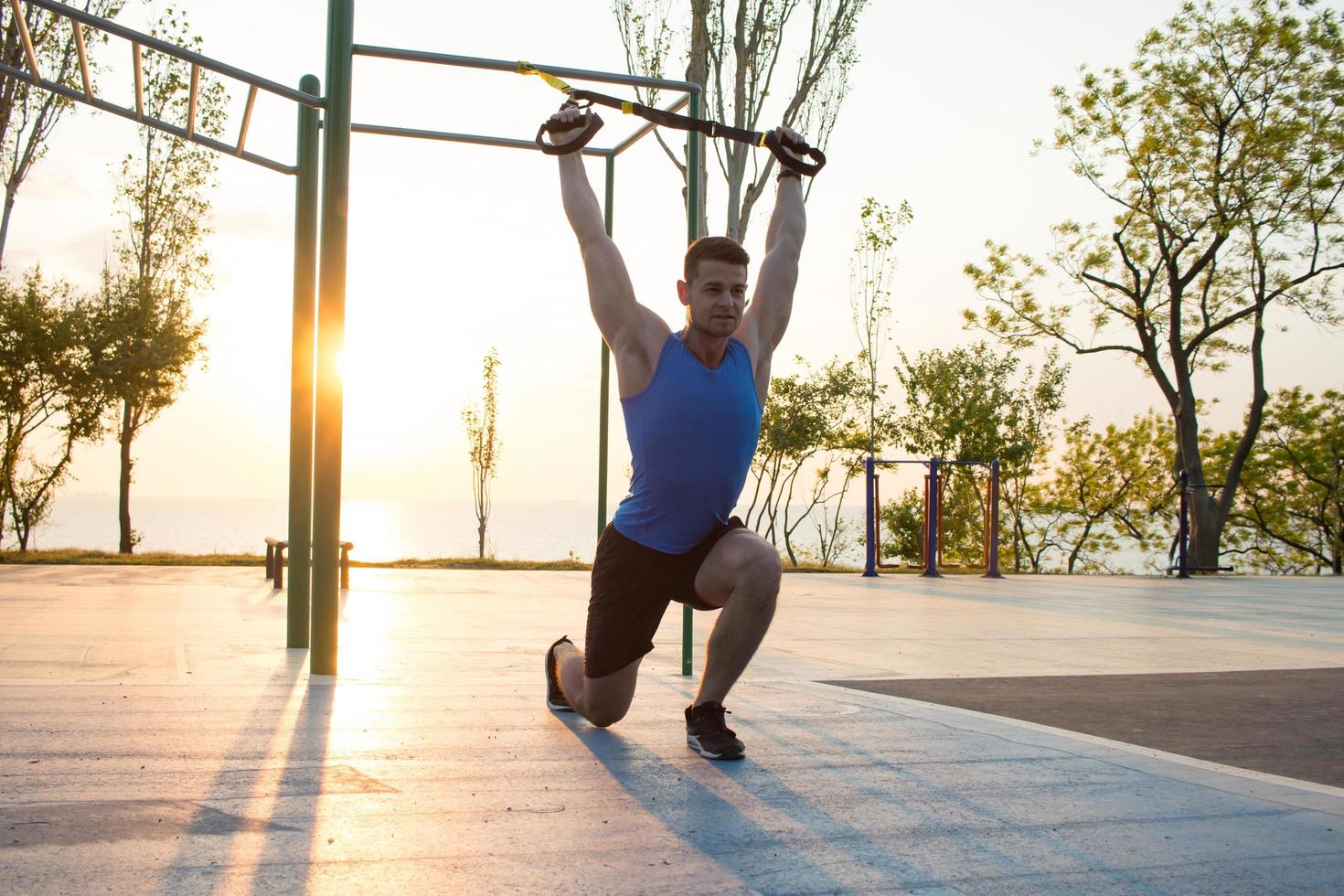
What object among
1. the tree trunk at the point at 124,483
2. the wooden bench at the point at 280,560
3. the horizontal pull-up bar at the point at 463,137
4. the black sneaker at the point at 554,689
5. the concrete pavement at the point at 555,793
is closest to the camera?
the concrete pavement at the point at 555,793

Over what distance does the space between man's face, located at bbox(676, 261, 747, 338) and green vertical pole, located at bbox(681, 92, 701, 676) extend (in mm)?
1208

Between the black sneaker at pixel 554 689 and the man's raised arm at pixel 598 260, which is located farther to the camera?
the black sneaker at pixel 554 689

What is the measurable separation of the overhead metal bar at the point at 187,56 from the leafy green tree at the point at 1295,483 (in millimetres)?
29784

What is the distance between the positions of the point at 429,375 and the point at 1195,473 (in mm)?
17900

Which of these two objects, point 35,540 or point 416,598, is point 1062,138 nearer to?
point 416,598

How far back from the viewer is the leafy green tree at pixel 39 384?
16.2 meters

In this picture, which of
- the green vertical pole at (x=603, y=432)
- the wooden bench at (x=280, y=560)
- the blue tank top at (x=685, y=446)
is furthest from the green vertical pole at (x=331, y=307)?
the wooden bench at (x=280, y=560)

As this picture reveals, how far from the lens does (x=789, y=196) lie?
346 cm

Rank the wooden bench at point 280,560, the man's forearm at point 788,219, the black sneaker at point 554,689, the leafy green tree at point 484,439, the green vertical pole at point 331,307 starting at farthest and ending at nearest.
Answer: the leafy green tree at point 484,439
the wooden bench at point 280,560
the green vertical pole at point 331,307
the black sneaker at point 554,689
the man's forearm at point 788,219

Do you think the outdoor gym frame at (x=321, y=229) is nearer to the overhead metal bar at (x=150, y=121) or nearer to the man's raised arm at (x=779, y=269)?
the overhead metal bar at (x=150, y=121)

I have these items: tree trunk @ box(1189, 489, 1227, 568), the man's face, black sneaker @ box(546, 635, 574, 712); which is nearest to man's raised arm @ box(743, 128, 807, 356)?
the man's face

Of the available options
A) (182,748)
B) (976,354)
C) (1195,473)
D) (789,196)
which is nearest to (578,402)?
(789,196)

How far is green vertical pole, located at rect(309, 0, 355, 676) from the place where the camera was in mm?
4031

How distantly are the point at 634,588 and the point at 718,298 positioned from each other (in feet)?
2.44
